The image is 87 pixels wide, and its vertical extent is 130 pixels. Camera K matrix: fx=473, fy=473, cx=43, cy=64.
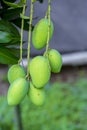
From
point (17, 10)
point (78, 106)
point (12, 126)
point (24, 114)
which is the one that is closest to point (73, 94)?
point (78, 106)

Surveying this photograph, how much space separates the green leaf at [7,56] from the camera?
73 cm

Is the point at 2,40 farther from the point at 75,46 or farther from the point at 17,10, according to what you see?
the point at 75,46

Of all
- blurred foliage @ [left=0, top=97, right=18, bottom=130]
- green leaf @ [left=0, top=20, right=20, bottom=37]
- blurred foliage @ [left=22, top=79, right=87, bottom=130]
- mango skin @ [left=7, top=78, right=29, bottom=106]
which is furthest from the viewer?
blurred foliage @ [left=22, top=79, right=87, bottom=130]

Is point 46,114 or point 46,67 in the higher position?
point 46,67

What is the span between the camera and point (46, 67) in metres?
0.65

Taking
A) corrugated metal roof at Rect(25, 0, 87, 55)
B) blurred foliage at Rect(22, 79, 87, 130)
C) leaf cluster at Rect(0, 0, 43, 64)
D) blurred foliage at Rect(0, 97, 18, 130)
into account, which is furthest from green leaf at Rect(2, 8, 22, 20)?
corrugated metal roof at Rect(25, 0, 87, 55)

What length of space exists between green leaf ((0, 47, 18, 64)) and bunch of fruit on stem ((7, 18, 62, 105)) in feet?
0.22

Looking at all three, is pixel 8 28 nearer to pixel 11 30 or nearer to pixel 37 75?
pixel 11 30

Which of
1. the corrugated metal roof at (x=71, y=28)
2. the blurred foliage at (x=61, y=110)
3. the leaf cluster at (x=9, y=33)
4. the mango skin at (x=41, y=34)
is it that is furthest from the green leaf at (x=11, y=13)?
the corrugated metal roof at (x=71, y=28)

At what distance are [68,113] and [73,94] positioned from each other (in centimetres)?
17

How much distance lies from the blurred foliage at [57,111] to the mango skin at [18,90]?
1437 millimetres

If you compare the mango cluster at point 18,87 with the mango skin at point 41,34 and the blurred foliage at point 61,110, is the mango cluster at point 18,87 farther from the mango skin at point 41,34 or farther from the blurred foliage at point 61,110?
the blurred foliage at point 61,110

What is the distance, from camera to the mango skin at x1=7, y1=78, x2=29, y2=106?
63 centimetres

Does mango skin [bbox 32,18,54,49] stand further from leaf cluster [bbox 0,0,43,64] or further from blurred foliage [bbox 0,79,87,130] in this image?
blurred foliage [bbox 0,79,87,130]
